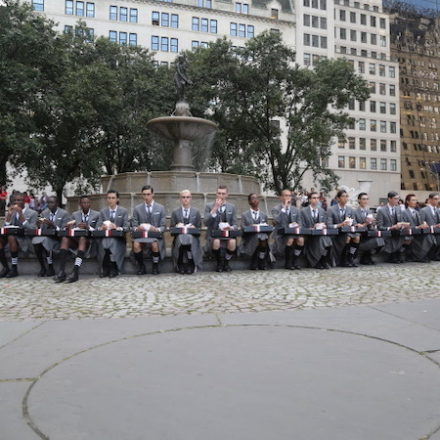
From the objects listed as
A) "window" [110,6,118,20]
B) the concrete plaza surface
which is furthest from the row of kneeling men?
"window" [110,6,118,20]

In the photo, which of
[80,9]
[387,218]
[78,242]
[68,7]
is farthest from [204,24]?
[78,242]

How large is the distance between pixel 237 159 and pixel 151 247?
23630mm

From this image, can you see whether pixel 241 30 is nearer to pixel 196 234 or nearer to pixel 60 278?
pixel 196 234

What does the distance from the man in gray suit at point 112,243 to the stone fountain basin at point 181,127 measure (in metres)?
7.71

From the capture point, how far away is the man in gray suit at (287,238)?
9.79 meters

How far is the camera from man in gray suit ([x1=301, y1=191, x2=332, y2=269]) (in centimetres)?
983

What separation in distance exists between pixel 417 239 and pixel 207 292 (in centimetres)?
718

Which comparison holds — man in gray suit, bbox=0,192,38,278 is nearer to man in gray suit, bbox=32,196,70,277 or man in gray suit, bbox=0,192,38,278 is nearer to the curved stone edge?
man in gray suit, bbox=32,196,70,277

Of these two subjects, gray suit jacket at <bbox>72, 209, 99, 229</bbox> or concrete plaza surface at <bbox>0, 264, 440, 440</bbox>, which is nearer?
concrete plaza surface at <bbox>0, 264, 440, 440</bbox>

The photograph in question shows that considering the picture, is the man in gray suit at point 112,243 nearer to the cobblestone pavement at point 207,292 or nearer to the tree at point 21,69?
the cobblestone pavement at point 207,292

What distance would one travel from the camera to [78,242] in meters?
8.74

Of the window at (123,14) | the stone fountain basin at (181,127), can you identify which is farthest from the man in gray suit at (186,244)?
the window at (123,14)

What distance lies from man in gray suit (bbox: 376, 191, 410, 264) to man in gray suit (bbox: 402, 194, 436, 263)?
271 millimetres

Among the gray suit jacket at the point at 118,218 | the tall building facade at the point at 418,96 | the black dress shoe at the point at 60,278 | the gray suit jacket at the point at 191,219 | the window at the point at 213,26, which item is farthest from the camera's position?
the tall building facade at the point at 418,96
